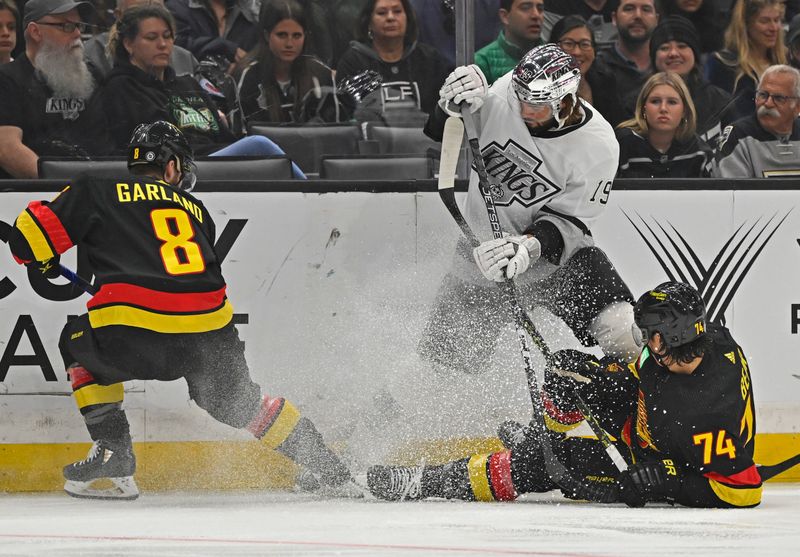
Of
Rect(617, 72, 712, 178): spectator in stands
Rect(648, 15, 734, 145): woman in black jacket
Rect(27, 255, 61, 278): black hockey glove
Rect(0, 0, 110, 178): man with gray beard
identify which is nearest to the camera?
Rect(27, 255, 61, 278): black hockey glove

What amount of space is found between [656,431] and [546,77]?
3.55ft

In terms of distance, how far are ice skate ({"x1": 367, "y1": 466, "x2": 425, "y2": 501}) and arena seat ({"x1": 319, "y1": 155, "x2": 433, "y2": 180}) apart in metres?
1.15

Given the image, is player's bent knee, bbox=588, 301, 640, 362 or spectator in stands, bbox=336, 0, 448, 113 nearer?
player's bent knee, bbox=588, 301, 640, 362

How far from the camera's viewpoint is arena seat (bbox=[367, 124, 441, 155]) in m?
5.09

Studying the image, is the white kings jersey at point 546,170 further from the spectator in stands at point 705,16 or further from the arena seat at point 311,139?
the spectator in stands at point 705,16

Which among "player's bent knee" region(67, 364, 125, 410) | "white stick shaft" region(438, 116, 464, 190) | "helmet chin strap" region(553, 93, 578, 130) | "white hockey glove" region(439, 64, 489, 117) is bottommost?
"player's bent knee" region(67, 364, 125, 410)

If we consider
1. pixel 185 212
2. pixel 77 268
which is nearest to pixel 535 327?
pixel 185 212

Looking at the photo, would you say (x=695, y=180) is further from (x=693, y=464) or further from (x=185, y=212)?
(x=185, y=212)

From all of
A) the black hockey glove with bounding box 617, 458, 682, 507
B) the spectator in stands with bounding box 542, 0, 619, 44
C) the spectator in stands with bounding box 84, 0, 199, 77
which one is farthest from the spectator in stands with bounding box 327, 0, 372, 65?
the black hockey glove with bounding box 617, 458, 682, 507

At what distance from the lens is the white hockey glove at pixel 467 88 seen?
4160mm

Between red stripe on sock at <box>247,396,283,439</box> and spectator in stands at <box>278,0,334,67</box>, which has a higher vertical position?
spectator in stands at <box>278,0,334,67</box>

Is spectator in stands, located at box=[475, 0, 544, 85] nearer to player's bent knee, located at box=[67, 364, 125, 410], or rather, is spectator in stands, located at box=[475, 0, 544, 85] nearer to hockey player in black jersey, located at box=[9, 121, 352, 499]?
hockey player in black jersey, located at box=[9, 121, 352, 499]

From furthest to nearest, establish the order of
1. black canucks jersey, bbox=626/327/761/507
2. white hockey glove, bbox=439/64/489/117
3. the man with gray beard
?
the man with gray beard
white hockey glove, bbox=439/64/489/117
black canucks jersey, bbox=626/327/761/507

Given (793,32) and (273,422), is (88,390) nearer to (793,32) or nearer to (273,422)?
(273,422)
